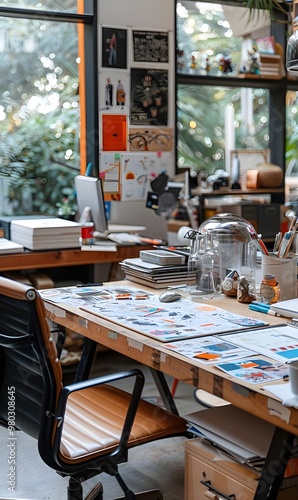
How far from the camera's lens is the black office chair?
2215 millimetres

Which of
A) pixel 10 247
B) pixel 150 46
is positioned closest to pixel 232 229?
pixel 10 247

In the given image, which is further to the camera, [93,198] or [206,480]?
[93,198]

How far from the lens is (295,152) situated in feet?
21.0

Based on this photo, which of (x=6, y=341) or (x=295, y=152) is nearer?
(x=6, y=341)

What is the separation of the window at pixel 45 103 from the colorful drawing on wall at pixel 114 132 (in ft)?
0.25

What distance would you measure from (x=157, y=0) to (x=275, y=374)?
3.55 metres

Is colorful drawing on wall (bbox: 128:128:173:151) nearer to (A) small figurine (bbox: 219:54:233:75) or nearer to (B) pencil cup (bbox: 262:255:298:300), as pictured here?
(A) small figurine (bbox: 219:54:233:75)

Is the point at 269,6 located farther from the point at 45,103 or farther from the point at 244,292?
the point at 244,292

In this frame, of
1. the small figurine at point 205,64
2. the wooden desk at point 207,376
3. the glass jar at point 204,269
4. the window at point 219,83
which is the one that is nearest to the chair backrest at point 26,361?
the wooden desk at point 207,376

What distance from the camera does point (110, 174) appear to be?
4.92 metres

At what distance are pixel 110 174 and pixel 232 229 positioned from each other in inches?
72.7

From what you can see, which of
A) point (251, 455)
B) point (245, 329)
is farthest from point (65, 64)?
point (251, 455)

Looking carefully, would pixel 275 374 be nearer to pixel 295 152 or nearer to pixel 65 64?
pixel 65 64

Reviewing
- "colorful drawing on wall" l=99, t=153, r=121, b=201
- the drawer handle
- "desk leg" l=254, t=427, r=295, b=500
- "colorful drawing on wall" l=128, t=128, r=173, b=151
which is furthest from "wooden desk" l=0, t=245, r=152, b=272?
"desk leg" l=254, t=427, r=295, b=500
